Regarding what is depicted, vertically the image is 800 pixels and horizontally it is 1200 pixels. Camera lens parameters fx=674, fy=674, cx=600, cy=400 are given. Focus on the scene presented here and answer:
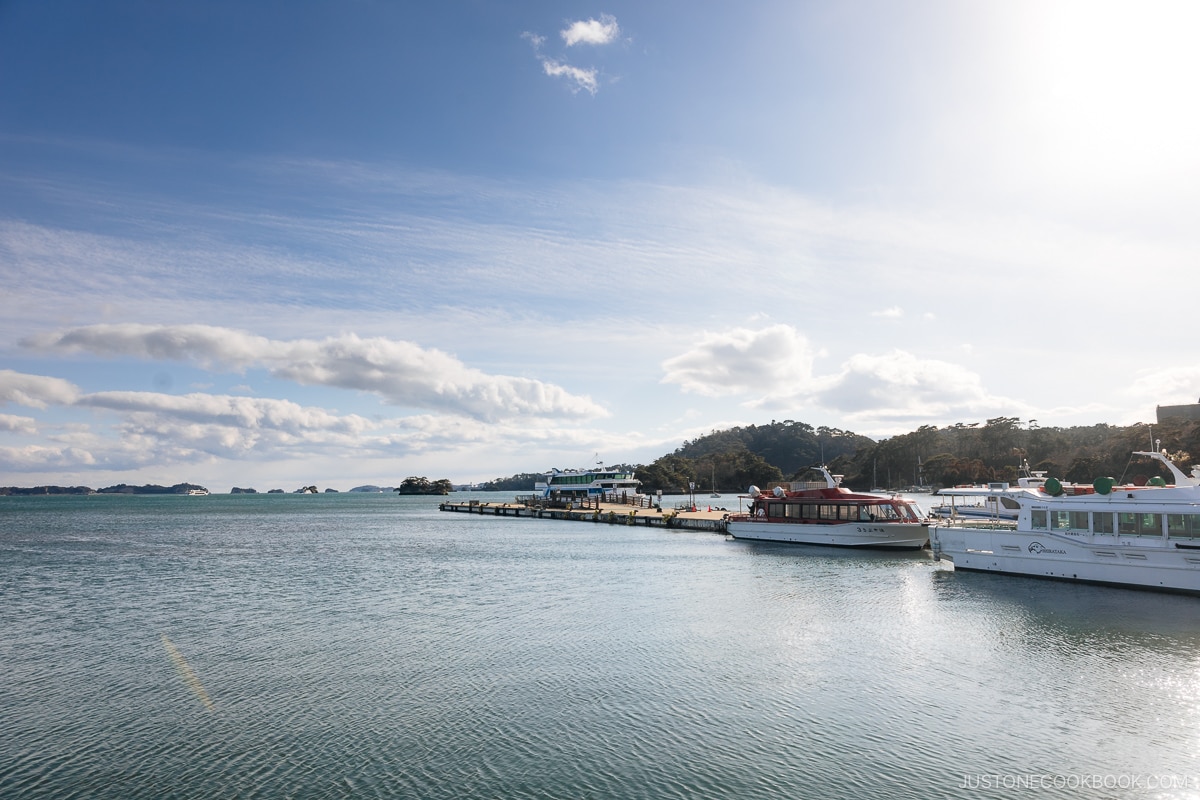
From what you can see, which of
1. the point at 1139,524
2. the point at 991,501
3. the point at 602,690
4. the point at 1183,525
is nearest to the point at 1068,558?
the point at 1139,524

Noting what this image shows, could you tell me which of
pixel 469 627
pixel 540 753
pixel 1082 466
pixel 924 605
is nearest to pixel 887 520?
pixel 924 605

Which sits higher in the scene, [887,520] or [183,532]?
[887,520]

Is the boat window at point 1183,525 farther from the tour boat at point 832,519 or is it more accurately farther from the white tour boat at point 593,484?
the white tour boat at point 593,484

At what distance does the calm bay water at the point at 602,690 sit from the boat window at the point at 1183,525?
337 cm

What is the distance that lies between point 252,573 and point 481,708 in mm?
37033

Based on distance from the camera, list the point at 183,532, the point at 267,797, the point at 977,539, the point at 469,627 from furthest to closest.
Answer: the point at 183,532 → the point at 977,539 → the point at 469,627 → the point at 267,797

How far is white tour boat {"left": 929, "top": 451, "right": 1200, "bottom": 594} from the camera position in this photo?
34.4m

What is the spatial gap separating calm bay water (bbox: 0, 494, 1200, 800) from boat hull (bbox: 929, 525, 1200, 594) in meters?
1.34

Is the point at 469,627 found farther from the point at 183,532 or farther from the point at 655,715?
the point at 183,532

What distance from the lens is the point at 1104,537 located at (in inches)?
1465

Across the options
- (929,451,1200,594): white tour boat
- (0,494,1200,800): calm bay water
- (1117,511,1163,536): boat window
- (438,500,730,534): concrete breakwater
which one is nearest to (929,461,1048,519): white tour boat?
(929,451,1200,594): white tour boat

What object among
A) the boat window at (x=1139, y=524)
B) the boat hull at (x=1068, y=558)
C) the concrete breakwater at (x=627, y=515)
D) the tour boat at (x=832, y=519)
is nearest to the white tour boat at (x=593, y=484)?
the concrete breakwater at (x=627, y=515)

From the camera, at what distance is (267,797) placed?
48.2 feet

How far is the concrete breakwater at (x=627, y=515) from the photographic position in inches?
3302
